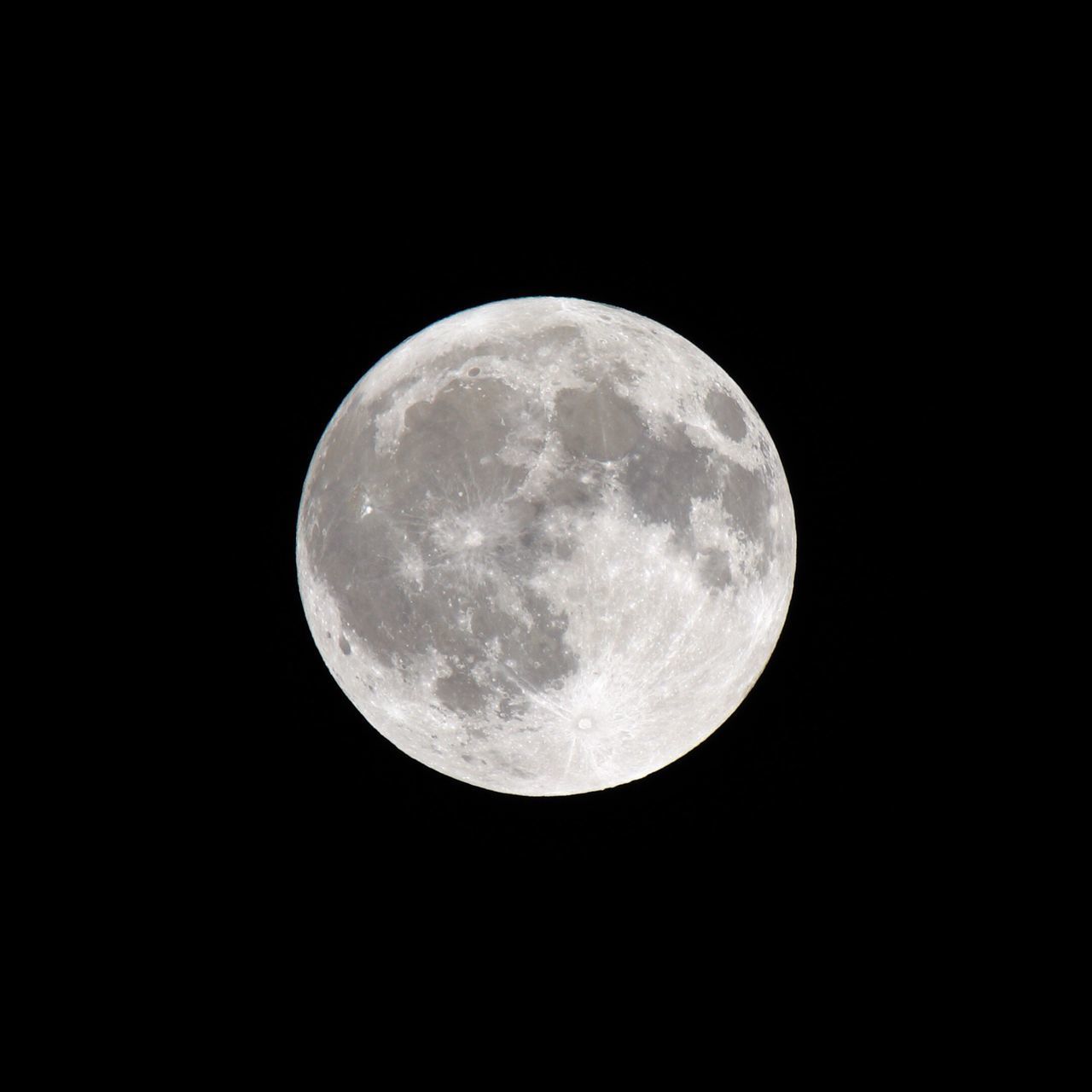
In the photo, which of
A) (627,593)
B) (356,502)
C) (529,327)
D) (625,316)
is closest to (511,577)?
(627,593)

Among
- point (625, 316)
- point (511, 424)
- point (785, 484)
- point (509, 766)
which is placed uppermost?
point (625, 316)

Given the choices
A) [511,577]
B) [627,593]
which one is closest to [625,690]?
[627,593]

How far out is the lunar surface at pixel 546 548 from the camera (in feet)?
13.9

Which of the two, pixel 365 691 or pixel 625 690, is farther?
pixel 365 691

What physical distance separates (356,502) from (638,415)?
4.43 ft

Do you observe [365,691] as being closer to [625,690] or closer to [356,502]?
[356,502]

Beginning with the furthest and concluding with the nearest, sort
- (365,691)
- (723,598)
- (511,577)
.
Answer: (365,691)
(723,598)
(511,577)

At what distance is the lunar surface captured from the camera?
13.9ft

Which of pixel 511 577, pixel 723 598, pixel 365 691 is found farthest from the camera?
pixel 365 691

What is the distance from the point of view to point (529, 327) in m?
4.72

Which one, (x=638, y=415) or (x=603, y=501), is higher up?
(x=638, y=415)

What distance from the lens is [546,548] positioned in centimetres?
420

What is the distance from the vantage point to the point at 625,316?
16.6 feet

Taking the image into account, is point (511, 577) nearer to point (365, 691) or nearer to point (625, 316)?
point (365, 691)
